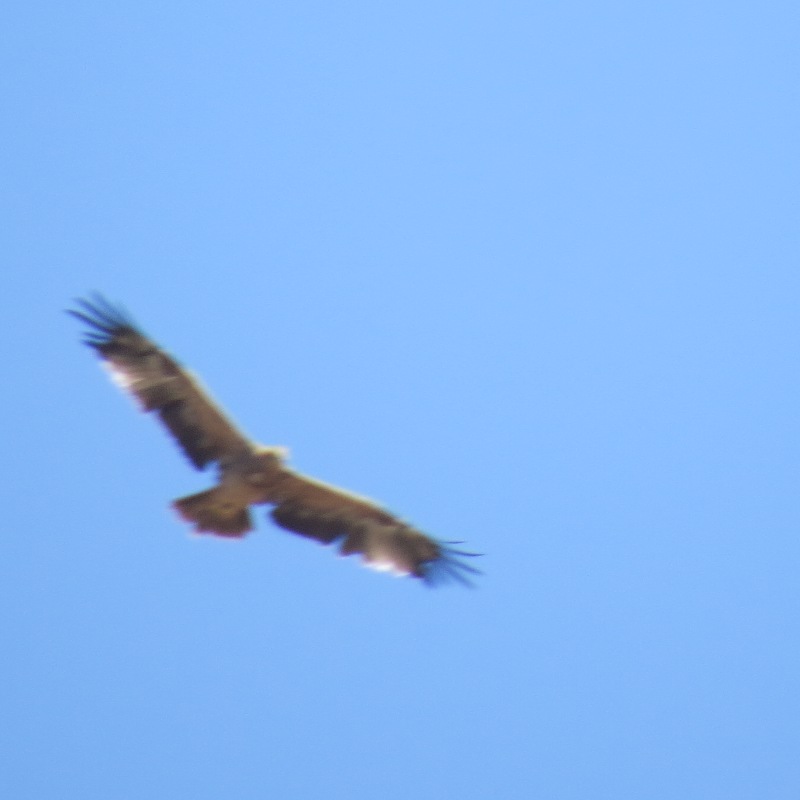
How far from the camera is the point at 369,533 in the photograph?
16.6 meters

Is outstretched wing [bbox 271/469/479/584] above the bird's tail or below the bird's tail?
above

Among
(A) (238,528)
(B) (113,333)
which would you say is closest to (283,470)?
(A) (238,528)

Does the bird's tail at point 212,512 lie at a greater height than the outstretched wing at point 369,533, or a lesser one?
lesser

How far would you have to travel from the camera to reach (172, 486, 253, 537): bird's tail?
15.4 meters

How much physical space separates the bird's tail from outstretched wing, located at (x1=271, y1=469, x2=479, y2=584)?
75 cm

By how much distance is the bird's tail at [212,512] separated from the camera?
1538 cm

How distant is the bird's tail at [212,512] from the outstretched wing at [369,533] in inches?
29.6

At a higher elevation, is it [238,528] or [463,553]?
[463,553]

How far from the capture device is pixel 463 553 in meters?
16.7

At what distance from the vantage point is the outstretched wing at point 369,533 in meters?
16.4

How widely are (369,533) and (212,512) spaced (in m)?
1.85

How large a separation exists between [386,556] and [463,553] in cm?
76

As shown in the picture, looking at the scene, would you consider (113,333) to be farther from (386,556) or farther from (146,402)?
(386,556)

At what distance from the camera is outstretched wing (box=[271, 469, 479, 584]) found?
16359 millimetres
